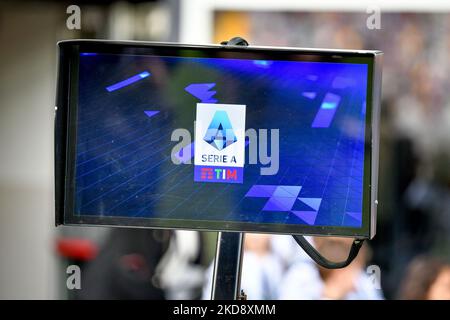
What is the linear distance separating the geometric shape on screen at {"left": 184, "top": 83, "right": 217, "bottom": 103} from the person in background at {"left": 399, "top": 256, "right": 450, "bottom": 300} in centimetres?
122

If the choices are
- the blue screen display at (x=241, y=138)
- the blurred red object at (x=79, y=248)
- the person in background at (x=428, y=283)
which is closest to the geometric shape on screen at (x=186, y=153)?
the blue screen display at (x=241, y=138)

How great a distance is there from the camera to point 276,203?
4.59 feet

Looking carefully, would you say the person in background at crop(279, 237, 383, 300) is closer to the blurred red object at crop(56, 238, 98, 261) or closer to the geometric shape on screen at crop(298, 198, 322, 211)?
the geometric shape on screen at crop(298, 198, 322, 211)

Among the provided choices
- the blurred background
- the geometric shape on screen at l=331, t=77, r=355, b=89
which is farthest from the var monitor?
the blurred background

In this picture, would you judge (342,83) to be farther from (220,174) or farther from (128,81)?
(128,81)

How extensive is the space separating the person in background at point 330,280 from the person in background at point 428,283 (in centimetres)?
17

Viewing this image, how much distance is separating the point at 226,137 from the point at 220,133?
13mm

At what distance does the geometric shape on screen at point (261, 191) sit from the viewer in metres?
1.40

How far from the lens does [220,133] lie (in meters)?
1.40

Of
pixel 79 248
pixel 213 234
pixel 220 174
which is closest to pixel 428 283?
pixel 220 174

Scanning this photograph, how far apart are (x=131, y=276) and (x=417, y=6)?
90.0 inches

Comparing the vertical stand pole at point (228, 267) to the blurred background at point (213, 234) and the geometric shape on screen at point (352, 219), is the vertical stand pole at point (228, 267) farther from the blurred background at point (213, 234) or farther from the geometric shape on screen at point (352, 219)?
the blurred background at point (213, 234)
